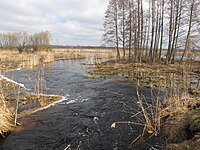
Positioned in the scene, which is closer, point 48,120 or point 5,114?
point 5,114

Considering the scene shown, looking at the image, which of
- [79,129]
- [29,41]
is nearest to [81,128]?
[79,129]

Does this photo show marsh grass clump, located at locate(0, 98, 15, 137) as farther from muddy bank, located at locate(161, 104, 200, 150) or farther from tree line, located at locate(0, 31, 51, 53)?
tree line, located at locate(0, 31, 51, 53)

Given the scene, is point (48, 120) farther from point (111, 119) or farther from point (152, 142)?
point (152, 142)

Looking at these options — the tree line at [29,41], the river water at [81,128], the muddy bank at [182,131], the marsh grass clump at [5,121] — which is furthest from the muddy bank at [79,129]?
the tree line at [29,41]

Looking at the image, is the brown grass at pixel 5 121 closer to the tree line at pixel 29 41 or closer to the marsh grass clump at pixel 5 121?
the marsh grass clump at pixel 5 121

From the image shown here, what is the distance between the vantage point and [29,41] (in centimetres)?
5119

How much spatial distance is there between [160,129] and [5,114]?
5.56 meters

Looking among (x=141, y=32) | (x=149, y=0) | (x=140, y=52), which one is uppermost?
(x=149, y=0)

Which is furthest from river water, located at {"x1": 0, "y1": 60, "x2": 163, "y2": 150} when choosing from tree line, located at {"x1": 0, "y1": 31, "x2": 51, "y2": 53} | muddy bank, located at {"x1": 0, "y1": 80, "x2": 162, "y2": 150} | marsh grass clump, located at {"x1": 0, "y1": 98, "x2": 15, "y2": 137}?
tree line, located at {"x1": 0, "y1": 31, "x2": 51, "y2": 53}

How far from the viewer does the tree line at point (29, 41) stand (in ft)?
158

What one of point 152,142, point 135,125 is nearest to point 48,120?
point 135,125

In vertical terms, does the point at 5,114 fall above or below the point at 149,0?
below

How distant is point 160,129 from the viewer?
7.63 m

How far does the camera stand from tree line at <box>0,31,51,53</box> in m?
48.1
